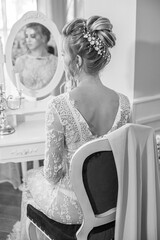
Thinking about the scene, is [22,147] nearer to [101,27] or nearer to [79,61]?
[79,61]

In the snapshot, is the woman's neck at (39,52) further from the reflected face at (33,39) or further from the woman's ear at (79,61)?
the woman's ear at (79,61)

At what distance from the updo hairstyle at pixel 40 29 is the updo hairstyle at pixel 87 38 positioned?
890 millimetres

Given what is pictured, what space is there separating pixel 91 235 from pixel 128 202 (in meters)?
0.23

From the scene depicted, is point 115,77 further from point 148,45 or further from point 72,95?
point 72,95

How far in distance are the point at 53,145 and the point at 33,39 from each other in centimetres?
107

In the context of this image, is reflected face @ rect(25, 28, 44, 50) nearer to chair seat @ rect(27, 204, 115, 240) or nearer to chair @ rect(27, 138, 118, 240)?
chair seat @ rect(27, 204, 115, 240)

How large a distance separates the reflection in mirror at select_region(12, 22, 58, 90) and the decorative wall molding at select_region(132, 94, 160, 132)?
69cm

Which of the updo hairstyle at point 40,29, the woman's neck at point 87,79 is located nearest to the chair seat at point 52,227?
the woman's neck at point 87,79

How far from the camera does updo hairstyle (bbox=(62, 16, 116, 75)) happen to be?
1252 mm

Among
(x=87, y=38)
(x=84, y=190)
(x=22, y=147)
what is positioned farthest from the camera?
(x=22, y=147)

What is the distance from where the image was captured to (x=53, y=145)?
129 cm

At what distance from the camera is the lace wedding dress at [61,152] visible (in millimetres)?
1261

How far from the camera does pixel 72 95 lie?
127 cm

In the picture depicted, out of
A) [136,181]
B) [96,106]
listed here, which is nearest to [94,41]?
[96,106]
